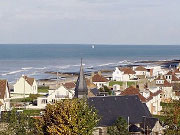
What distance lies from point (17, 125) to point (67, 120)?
25.0ft

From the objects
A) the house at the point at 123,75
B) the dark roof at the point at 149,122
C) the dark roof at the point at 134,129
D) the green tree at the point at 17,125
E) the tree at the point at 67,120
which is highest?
the house at the point at 123,75

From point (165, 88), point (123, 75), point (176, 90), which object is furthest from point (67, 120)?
point (123, 75)

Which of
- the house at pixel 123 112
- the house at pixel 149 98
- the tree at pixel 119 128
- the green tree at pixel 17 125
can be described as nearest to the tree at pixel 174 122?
the tree at pixel 119 128

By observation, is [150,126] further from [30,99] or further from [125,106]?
[30,99]

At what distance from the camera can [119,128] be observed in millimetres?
39844

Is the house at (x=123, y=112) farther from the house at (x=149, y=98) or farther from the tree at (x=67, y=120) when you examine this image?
the house at (x=149, y=98)

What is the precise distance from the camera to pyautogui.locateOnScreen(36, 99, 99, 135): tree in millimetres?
28875

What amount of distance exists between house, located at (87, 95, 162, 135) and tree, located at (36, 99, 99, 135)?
447 inches

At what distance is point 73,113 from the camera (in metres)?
29.5

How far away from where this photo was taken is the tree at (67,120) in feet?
94.7

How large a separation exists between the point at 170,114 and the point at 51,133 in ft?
40.8

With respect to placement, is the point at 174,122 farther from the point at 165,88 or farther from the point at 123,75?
the point at 123,75

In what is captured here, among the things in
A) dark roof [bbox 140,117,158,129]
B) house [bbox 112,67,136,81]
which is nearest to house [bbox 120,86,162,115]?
dark roof [bbox 140,117,158,129]

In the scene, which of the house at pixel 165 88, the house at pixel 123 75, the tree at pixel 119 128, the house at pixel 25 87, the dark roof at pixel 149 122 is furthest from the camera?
→ the house at pixel 123 75
